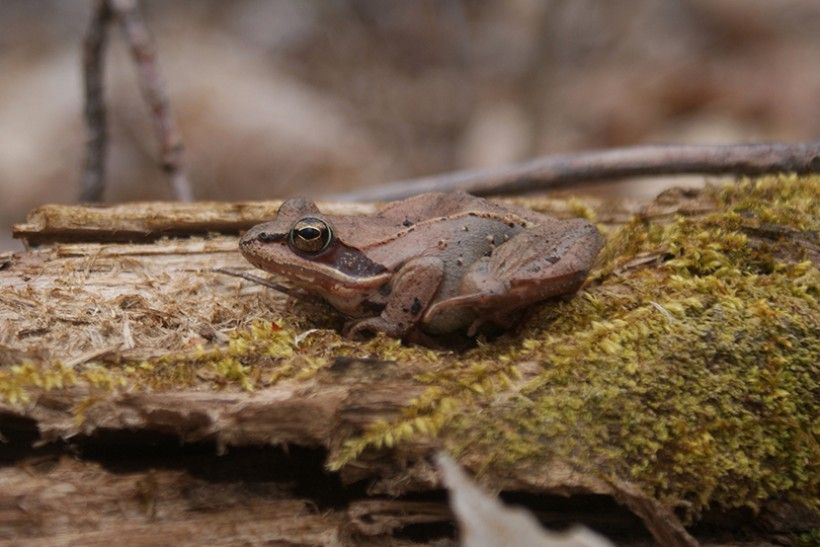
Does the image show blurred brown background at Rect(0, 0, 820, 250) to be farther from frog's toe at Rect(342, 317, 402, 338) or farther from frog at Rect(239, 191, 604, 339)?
frog's toe at Rect(342, 317, 402, 338)

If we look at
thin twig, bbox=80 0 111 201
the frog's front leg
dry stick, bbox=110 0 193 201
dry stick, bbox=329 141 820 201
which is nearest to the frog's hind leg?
the frog's front leg

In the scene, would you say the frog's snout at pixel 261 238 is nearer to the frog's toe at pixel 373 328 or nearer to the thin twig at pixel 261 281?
the thin twig at pixel 261 281

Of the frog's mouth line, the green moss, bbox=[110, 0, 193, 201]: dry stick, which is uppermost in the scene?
bbox=[110, 0, 193, 201]: dry stick

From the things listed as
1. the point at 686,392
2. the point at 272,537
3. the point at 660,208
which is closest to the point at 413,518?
the point at 272,537

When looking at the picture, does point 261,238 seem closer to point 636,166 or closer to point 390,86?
point 636,166

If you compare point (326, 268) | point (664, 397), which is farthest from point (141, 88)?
point (664, 397)
